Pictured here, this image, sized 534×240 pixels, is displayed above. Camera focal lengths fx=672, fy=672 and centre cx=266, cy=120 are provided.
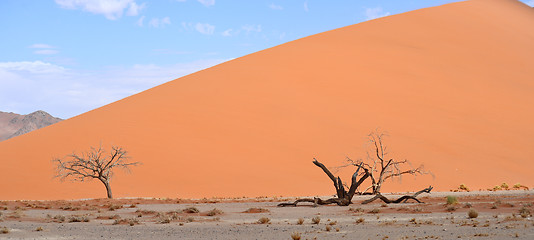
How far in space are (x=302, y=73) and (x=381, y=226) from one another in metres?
35.5

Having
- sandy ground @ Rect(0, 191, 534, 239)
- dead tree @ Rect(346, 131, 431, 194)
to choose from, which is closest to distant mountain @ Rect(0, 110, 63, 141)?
dead tree @ Rect(346, 131, 431, 194)

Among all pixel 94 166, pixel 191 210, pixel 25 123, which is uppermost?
pixel 25 123

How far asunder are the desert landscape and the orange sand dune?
0.44 feet

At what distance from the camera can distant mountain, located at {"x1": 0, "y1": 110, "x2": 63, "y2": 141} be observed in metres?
137

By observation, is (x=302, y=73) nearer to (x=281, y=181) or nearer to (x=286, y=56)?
(x=286, y=56)

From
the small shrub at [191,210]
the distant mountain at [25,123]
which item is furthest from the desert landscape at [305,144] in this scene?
the distant mountain at [25,123]

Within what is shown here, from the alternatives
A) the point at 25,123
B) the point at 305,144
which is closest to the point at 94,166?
the point at 305,144

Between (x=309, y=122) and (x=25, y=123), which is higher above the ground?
(x=25, y=123)

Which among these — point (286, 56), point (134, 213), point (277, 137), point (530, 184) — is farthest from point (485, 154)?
point (134, 213)

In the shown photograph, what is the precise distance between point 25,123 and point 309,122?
366 feet

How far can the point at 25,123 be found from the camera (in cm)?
14012

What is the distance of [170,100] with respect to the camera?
46.2 meters

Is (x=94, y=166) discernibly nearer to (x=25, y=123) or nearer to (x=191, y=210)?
(x=191, y=210)

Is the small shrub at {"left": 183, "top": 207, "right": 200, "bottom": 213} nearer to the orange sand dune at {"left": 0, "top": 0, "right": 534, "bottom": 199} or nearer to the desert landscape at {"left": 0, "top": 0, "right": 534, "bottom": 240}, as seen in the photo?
the desert landscape at {"left": 0, "top": 0, "right": 534, "bottom": 240}
